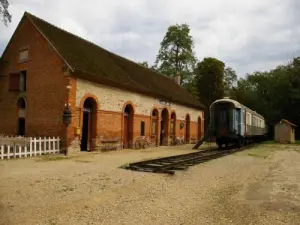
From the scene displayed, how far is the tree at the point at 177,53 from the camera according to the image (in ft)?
149

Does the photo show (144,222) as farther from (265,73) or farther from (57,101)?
(265,73)

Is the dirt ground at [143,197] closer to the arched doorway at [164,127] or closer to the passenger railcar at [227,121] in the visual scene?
the passenger railcar at [227,121]

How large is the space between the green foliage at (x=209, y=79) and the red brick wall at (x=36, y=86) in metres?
35.8

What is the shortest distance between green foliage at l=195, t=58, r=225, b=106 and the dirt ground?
4126 cm

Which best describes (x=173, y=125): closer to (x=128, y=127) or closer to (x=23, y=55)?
(x=128, y=127)

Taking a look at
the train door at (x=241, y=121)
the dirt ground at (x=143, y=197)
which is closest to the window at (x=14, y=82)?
the dirt ground at (x=143, y=197)

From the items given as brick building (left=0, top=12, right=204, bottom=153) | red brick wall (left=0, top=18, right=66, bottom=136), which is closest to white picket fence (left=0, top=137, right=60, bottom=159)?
brick building (left=0, top=12, right=204, bottom=153)

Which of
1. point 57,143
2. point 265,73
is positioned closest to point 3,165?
point 57,143

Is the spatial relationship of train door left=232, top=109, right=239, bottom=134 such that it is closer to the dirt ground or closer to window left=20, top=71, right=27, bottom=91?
the dirt ground

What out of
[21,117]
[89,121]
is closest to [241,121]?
[89,121]

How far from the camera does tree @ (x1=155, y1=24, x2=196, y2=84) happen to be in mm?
45281

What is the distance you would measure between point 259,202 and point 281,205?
1.47ft

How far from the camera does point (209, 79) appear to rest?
51000mm

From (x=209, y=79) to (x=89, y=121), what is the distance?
3626 cm
